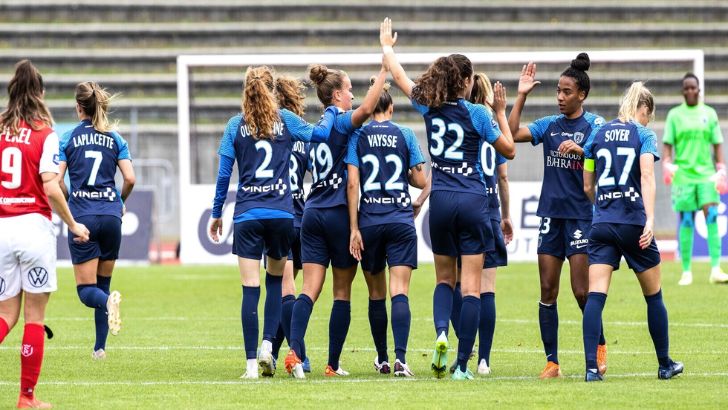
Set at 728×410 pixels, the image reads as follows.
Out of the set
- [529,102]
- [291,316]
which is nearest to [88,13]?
[529,102]

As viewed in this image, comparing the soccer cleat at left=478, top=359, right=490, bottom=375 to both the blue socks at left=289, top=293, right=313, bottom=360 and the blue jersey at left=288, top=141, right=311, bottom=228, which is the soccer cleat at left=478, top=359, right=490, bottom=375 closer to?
the blue socks at left=289, top=293, right=313, bottom=360

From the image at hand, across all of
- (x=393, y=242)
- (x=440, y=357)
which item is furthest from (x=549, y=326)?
(x=393, y=242)

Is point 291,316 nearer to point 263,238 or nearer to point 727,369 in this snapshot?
point 263,238

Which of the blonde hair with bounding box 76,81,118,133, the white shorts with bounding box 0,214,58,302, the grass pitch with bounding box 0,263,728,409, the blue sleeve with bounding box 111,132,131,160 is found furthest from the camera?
the blue sleeve with bounding box 111,132,131,160

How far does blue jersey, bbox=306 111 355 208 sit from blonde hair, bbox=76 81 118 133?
2023 mm

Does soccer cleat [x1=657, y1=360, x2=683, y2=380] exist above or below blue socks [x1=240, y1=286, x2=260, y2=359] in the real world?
below

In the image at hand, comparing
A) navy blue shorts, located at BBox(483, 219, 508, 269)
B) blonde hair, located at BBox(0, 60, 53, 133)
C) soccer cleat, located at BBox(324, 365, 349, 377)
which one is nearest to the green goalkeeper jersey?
navy blue shorts, located at BBox(483, 219, 508, 269)

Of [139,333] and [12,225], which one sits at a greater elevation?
[12,225]

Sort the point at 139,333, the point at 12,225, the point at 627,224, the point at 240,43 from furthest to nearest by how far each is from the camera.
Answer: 1. the point at 240,43
2. the point at 139,333
3. the point at 627,224
4. the point at 12,225

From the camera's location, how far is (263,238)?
942cm

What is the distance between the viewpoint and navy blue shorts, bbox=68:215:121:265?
1060 cm

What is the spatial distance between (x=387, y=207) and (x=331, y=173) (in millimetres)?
504

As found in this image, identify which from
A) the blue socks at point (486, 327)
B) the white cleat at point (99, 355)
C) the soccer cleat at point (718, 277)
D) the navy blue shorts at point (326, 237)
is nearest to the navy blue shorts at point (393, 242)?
the navy blue shorts at point (326, 237)

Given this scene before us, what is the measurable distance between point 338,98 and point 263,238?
115 centimetres
